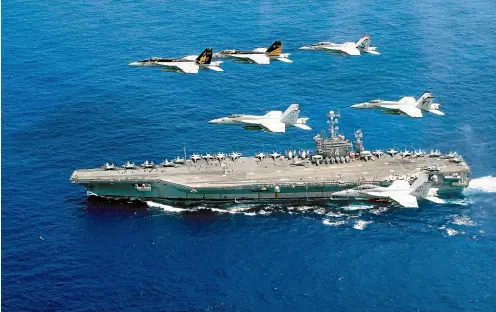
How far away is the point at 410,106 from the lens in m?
172

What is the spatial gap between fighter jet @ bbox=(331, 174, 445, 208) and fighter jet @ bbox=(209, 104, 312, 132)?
73.6 feet

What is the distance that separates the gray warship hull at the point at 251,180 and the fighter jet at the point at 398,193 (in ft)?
6.90

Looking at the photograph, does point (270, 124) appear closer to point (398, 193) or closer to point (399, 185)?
point (399, 185)

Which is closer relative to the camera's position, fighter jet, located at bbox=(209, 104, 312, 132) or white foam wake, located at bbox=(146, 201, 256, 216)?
white foam wake, located at bbox=(146, 201, 256, 216)

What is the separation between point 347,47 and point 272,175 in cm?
5905

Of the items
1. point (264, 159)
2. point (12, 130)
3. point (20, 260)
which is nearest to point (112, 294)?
point (20, 260)

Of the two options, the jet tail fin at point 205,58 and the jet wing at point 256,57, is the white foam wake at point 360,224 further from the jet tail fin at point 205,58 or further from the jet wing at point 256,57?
the jet tail fin at point 205,58

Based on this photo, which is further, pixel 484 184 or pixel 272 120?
pixel 272 120

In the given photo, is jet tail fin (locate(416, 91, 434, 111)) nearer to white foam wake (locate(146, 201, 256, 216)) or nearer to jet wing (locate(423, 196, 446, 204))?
jet wing (locate(423, 196, 446, 204))

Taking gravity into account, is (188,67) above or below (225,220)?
above

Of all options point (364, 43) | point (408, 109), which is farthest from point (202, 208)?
point (364, 43)

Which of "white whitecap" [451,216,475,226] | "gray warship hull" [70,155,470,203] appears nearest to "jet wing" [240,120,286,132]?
"gray warship hull" [70,155,470,203]

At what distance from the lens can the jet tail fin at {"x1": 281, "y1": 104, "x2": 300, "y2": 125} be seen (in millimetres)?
164250

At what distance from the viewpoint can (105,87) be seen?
194 metres
